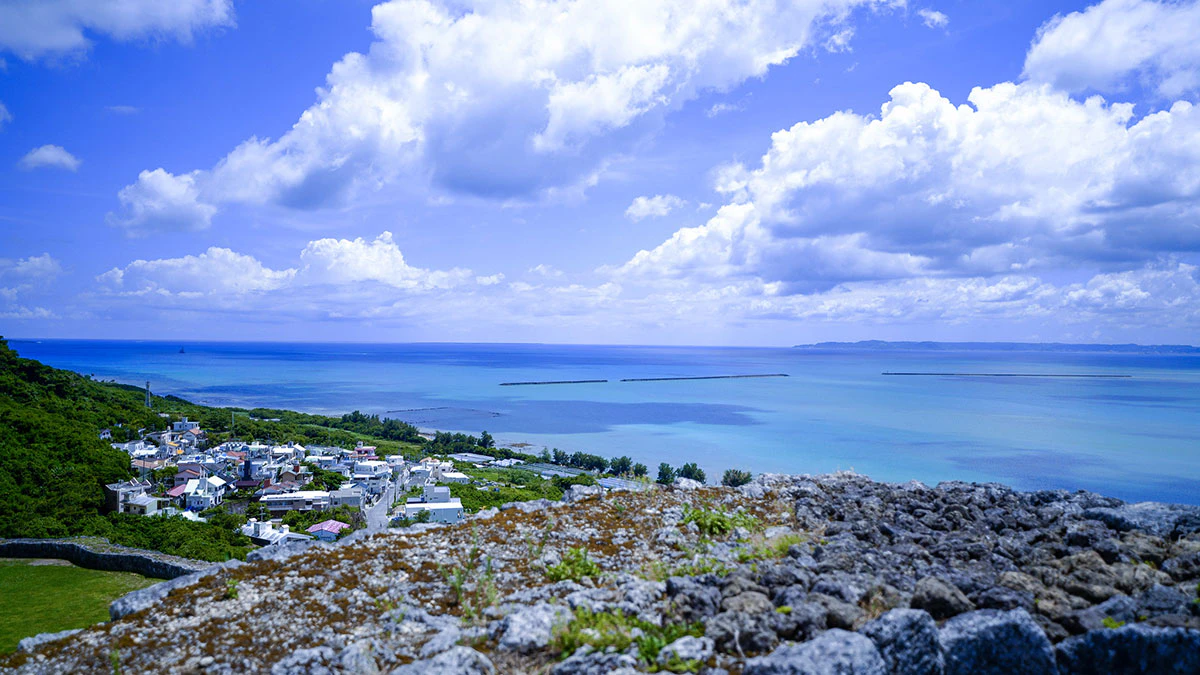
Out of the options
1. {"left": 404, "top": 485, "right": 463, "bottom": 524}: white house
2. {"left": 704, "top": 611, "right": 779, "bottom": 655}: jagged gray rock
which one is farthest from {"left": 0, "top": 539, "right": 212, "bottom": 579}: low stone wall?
{"left": 704, "top": 611, "right": 779, "bottom": 655}: jagged gray rock

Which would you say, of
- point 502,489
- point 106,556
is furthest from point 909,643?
point 502,489

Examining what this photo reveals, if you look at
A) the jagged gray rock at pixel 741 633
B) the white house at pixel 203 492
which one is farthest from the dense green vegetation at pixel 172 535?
the jagged gray rock at pixel 741 633

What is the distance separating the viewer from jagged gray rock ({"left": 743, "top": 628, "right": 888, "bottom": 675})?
4141mm

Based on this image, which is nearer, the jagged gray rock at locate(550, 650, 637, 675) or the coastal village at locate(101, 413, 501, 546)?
the jagged gray rock at locate(550, 650, 637, 675)

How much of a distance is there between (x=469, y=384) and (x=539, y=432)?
74320mm

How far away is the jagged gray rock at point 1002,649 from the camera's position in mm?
4574

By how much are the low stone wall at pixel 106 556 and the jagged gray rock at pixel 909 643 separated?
47.3 ft

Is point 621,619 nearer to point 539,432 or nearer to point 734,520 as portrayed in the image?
point 734,520

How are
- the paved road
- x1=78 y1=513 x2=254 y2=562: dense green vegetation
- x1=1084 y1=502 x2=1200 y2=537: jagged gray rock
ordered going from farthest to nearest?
the paved road, x1=78 y1=513 x2=254 y2=562: dense green vegetation, x1=1084 y1=502 x2=1200 y2=537: jagged gray rock

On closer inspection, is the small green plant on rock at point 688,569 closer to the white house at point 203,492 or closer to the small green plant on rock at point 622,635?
the small green plant on rock at point 622,635

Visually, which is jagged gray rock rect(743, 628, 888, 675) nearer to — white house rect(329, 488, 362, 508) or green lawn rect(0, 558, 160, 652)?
green lawn rect(0, 558, 160, 652)

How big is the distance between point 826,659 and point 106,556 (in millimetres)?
17728

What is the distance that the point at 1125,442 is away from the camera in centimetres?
5697

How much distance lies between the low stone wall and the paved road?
14.4m
